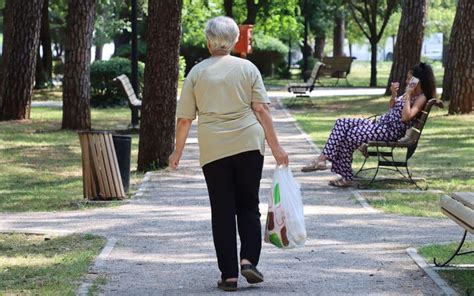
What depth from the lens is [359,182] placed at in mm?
13289

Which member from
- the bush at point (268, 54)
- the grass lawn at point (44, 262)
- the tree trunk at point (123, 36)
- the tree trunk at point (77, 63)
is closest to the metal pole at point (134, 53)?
the tree trunk at point (77, 63)

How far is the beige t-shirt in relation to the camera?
724 cm

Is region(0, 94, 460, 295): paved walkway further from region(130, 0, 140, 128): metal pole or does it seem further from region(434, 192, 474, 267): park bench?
region(130, 0, 140, 128): metal pole

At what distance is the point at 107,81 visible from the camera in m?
Answer: 29.6

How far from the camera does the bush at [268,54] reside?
5050 centimetres

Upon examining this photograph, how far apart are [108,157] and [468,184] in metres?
4.32

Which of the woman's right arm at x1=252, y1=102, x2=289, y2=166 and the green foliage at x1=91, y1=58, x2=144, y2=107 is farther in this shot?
the green foliage at x1=91, y1=58, x2=144, y2=107

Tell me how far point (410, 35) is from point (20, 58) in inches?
392

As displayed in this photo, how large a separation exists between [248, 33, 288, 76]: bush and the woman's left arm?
37.2 meters

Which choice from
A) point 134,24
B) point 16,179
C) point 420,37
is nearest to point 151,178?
point 16,179

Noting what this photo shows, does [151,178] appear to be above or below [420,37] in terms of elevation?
below

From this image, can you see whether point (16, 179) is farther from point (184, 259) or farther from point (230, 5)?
point (230, 5)

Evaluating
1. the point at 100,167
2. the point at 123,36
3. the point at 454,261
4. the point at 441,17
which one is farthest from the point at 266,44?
the point at 454,261

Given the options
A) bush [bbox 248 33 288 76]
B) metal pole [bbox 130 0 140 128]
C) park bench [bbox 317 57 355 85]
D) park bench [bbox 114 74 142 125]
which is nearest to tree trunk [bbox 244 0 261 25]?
bush [bbox 248 33 288 76]
